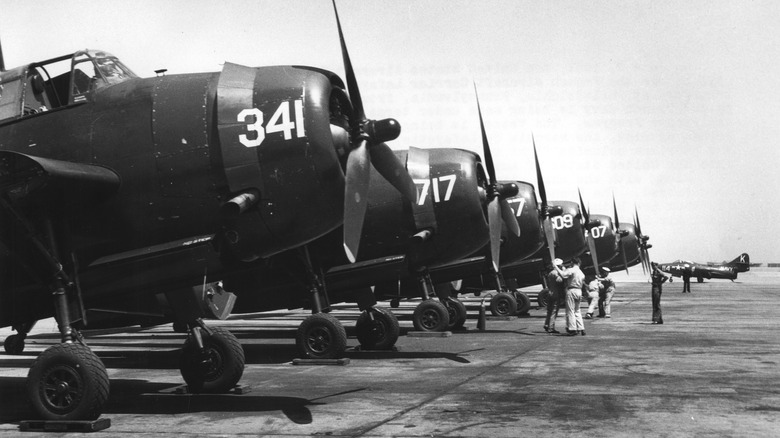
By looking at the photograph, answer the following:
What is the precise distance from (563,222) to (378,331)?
17274 mm

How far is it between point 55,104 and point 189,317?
3707 millimetres

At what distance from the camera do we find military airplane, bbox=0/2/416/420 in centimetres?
949

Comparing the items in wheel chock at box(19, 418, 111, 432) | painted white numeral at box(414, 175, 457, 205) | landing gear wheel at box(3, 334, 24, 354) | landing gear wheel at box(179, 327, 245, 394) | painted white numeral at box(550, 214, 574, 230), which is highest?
painted white numeral at box(414, 175, 457, 205)

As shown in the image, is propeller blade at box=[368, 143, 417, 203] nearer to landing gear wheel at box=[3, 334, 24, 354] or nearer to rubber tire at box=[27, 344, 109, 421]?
rubber tire at box=[27, 344, 109, 421]

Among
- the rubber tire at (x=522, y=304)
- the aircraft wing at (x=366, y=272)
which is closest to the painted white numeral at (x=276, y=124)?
the aircraft wing at (x=366, y=272)

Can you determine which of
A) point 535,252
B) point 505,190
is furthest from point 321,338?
point 535,252

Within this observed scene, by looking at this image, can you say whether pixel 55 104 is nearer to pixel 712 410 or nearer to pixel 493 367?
pixel 493 367

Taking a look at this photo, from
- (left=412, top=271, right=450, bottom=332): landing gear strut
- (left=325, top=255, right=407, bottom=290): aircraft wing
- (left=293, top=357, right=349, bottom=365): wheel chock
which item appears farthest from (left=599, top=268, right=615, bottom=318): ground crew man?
(left=293, top=357, right=349, bottom=365): wheel chock

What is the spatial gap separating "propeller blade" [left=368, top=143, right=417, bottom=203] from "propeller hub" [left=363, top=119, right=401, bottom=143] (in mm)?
213

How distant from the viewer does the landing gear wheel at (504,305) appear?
31.1 meters

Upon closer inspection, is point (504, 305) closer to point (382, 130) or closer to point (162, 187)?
point (382, 130)

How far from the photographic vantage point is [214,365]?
464 inches

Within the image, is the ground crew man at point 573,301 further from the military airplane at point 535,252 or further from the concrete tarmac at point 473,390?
the military airplane at point 535,252

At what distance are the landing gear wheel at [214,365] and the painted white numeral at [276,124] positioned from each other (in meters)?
3.48
